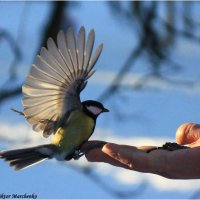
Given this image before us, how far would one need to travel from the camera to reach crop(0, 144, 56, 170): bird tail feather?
2.06 m

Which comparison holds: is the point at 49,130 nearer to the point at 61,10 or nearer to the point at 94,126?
the point at 94,126

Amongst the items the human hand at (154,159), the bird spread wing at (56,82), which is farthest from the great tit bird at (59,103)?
the human hand at (154,159)

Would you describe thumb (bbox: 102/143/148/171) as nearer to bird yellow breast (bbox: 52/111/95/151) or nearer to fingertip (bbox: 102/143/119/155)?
fingertip (bbox: 102/143/119/155)

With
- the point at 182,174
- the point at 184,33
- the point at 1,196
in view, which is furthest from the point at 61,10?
the point at 182,174

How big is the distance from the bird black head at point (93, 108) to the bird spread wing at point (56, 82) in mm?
28

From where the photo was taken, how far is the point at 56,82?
6.70 ft

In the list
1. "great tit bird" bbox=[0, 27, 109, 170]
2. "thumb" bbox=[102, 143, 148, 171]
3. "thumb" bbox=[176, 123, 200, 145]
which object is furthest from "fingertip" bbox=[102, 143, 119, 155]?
"thumb" bbox=[176, 123, 200, 145]

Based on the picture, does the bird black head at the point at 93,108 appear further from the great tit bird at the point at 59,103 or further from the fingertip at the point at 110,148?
the fingertip at the point at 110,148

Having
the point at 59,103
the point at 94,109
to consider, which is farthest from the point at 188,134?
the point at 59,103

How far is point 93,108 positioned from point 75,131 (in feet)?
0.30

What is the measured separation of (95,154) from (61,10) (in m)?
0.79

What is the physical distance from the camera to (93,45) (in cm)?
197

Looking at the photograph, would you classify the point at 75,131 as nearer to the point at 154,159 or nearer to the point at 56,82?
the point at 56,82

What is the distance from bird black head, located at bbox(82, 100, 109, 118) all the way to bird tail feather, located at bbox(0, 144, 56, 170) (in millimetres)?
160
